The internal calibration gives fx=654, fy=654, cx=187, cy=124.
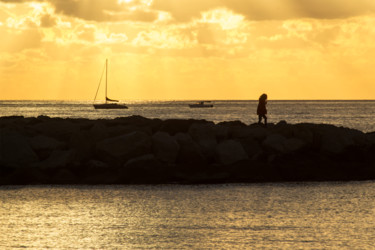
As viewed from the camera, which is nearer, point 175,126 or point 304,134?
point 304,134

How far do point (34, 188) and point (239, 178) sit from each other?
23.1 feet

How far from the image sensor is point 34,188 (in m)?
21.8

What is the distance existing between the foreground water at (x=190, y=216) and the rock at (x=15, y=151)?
2247 millimetres

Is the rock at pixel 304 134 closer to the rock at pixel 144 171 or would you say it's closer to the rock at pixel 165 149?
the rock at pixel 165 149

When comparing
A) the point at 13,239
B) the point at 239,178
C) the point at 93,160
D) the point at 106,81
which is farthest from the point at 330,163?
the point at 106,81

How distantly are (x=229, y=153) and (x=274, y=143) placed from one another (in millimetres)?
2058

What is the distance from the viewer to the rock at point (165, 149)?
24656 millimetres

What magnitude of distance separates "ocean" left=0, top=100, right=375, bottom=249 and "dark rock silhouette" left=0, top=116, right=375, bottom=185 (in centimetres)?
112

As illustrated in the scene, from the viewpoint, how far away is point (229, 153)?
974 inches

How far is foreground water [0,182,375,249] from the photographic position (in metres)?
13.5

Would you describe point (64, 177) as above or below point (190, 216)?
above

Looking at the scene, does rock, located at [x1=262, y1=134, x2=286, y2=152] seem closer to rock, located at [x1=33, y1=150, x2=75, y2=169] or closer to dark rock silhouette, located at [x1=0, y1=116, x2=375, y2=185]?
dark rock silhouette, located at [x1=0, y1=116, x2=375, y2=185]

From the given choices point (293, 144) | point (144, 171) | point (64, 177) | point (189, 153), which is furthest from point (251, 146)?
point (64, 177)

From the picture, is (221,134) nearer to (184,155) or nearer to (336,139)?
(184,155)
